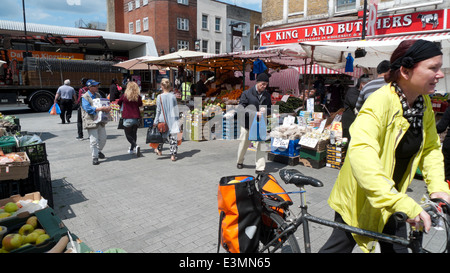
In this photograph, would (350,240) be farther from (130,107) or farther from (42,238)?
(130,107)

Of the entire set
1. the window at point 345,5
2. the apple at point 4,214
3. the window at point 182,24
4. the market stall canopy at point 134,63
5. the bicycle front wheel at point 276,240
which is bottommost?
the bicycle front wheel at point 276,240

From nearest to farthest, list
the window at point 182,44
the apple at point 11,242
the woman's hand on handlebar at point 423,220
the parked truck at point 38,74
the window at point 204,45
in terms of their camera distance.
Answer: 1. the woman's hand on handlebar at point 423,220
2. the apple at point 11,242
3. the parked truck at point 38,74
4. the window at point 182,44
5. the window at point 204,45

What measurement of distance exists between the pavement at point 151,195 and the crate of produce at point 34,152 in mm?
817

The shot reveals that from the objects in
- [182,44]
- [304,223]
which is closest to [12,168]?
[304,223]

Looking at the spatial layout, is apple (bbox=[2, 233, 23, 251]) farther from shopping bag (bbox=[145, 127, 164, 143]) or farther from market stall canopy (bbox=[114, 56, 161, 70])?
market stall canopy (bbox=[114, 56, 161, 70])

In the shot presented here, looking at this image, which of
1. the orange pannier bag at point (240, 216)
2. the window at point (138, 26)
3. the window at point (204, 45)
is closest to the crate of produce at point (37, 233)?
the orange pannier bag at point (240, 216)

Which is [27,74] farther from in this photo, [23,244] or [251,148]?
[23,244]

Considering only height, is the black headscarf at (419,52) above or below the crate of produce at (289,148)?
above

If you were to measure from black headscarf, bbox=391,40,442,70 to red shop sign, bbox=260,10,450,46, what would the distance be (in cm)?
1346

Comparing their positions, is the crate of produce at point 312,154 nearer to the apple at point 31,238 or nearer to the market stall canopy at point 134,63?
the apple at point 31,238

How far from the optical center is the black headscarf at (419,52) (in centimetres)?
161

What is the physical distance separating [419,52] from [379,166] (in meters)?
0.67

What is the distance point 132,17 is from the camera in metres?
38.8
